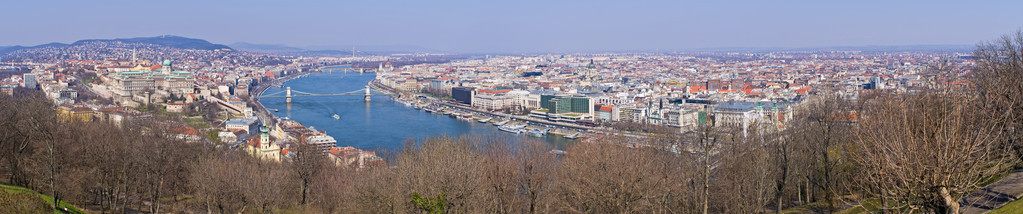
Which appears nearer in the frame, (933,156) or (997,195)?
(933,156)

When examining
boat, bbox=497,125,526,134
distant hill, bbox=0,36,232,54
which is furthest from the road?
distant hill, bbox=0,36,232,54

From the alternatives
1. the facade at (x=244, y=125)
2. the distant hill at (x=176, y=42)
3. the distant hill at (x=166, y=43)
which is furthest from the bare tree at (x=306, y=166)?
the distant hill at (x=176, y=42)

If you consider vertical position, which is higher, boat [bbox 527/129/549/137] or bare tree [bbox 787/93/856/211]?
bare tree [bbox 787/93/856/211]

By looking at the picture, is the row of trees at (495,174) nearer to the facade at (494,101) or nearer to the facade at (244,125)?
the facade at (244,125)

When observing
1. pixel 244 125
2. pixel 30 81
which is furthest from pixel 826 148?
pixel 30 81

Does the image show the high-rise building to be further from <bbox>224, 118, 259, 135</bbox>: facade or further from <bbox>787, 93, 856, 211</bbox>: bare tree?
<bbox>787, 93, 856, 211</bbox>: bare tree

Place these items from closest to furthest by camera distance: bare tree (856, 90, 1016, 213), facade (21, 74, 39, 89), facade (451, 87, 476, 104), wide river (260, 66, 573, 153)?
bare tree (856, 90, 1016, 213), wide river (260, 66, 573, 153), facade (21, 74, 39, 89), facade (451, 87, 476, 104)

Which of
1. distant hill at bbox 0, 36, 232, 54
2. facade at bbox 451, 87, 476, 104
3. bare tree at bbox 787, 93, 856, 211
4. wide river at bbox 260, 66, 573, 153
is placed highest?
distant hill at bbox 0, 36, 232, 54

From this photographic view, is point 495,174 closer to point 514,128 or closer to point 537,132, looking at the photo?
point 537,132
